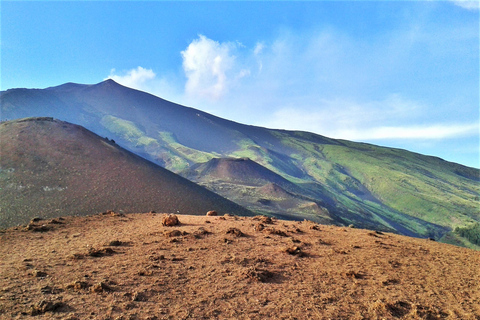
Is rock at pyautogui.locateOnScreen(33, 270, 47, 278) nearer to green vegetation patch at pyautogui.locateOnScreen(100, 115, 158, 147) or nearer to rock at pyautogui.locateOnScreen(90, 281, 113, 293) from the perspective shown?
rock at pyautogui.locateOnScreen(90, 281, 113, 293)

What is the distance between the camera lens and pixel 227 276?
7109 millimetres

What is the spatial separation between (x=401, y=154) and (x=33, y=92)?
159132 mm

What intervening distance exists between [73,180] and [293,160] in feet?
337

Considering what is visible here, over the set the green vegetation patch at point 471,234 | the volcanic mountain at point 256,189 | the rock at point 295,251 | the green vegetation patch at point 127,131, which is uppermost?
the green vegetation patch at point 127,131

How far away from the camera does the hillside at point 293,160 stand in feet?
227

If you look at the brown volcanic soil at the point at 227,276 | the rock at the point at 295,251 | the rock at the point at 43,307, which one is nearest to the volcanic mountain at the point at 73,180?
the brown volcanic soil at the point at 227,276

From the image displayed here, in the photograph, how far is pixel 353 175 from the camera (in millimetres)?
111438

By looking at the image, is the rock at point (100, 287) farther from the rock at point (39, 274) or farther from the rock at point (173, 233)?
the rock at point (173, 233)

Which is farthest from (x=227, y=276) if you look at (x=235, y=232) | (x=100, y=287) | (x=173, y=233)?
(x=173, y=233)

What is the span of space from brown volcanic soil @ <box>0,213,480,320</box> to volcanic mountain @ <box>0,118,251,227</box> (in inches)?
342

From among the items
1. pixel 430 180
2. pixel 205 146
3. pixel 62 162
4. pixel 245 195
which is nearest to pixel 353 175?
pixel 430 180

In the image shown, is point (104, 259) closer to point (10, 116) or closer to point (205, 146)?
point (10, 116)

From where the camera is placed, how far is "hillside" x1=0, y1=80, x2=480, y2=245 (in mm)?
69125

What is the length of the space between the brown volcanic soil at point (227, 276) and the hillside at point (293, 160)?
32.3 meters
